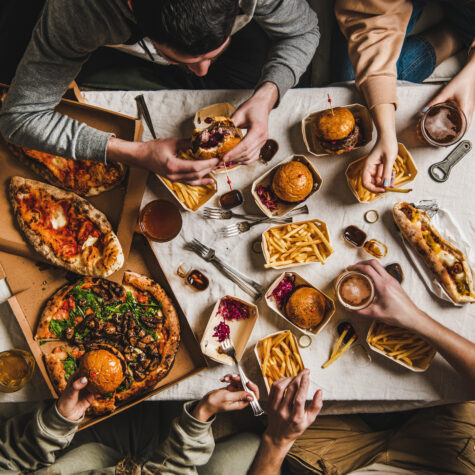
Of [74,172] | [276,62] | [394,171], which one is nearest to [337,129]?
[394,171]

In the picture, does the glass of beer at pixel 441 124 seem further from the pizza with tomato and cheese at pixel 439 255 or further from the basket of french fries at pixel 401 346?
the basket of french fries at pixel 401 346

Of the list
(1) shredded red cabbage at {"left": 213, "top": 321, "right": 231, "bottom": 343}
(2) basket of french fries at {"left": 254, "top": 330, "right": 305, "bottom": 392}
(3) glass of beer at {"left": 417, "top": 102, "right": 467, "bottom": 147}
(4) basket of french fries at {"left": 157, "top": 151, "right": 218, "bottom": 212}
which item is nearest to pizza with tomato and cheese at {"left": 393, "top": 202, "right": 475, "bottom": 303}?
(3) glass of beer at {"left": 417, "top": 102, "right": 467, "bottom": 147}

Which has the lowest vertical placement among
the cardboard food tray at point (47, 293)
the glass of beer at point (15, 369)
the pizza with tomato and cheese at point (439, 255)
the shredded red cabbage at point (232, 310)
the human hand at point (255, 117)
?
the glass of beer at point (15, 369)

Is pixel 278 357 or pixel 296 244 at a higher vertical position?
pixel 296 244

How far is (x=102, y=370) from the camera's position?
89.7 inches

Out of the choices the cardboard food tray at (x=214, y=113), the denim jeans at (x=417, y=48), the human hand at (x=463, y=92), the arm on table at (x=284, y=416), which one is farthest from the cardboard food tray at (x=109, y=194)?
the human hand at (x=463, y=92)

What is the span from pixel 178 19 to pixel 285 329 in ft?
6.36

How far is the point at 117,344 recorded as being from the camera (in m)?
2.62

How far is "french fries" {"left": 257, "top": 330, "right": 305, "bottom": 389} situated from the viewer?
7.82ft

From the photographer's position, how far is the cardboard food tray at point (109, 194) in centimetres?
253

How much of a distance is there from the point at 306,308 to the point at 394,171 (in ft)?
3.52

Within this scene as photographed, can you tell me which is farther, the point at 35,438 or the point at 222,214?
the point at 222,214

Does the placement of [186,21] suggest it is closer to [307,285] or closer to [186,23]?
[186,23]

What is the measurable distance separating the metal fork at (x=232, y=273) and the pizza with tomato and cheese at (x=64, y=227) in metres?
0.54
